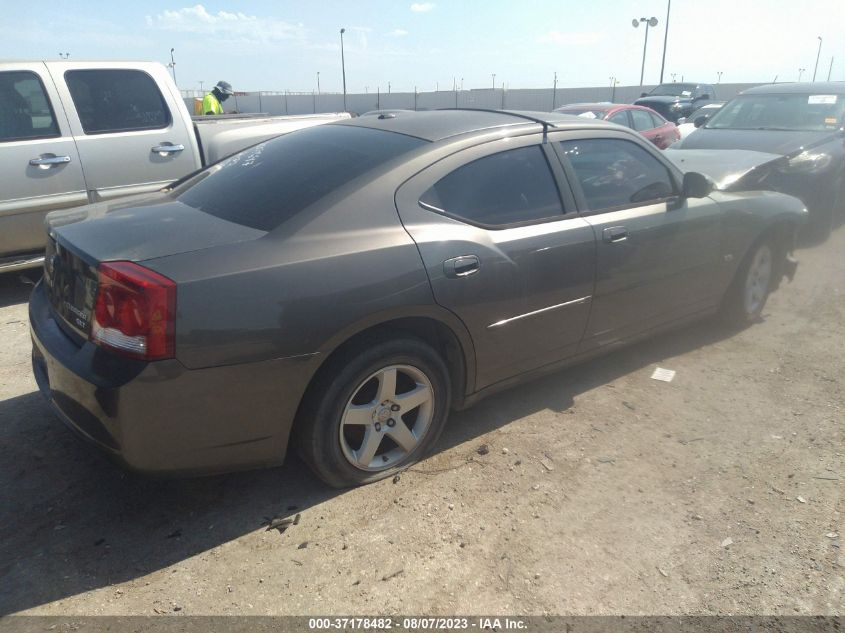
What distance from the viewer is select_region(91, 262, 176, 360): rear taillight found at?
2.35 meters

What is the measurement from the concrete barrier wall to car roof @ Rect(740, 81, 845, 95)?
78.3ft

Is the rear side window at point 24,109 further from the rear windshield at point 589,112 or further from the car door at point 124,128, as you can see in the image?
the rear windshield at point 589,112

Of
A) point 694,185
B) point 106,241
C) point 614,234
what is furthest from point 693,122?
point 106,241

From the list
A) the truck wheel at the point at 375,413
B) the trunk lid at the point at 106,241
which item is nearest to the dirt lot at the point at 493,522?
the truck wheel at the point at 375,413

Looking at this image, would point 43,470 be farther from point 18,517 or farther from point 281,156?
point 281,156

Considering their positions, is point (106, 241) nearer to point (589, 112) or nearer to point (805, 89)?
point (805, 89)

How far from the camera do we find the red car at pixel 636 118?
11.5m

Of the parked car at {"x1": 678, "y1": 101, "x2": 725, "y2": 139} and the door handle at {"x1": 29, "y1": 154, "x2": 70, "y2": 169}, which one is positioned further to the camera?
the parked car at {"x1": 678, "y1": 101, "x2": 725, "y2": 139}

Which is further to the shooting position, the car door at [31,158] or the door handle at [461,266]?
the car door at [31,158]

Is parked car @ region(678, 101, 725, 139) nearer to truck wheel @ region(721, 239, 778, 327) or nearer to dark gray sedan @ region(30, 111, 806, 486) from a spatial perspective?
truck wheel @ region(721, 239, 778, 327)

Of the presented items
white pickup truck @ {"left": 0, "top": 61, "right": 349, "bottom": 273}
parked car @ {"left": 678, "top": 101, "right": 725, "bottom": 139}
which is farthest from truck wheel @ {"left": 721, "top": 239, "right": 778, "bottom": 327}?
white pickup truck @ {"left": 0, "top": 61, "right": 349, "bottom": 273}

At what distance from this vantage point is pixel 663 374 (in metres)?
4.34

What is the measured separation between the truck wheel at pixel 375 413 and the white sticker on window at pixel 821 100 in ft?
25.1

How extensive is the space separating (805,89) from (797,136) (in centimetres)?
124
